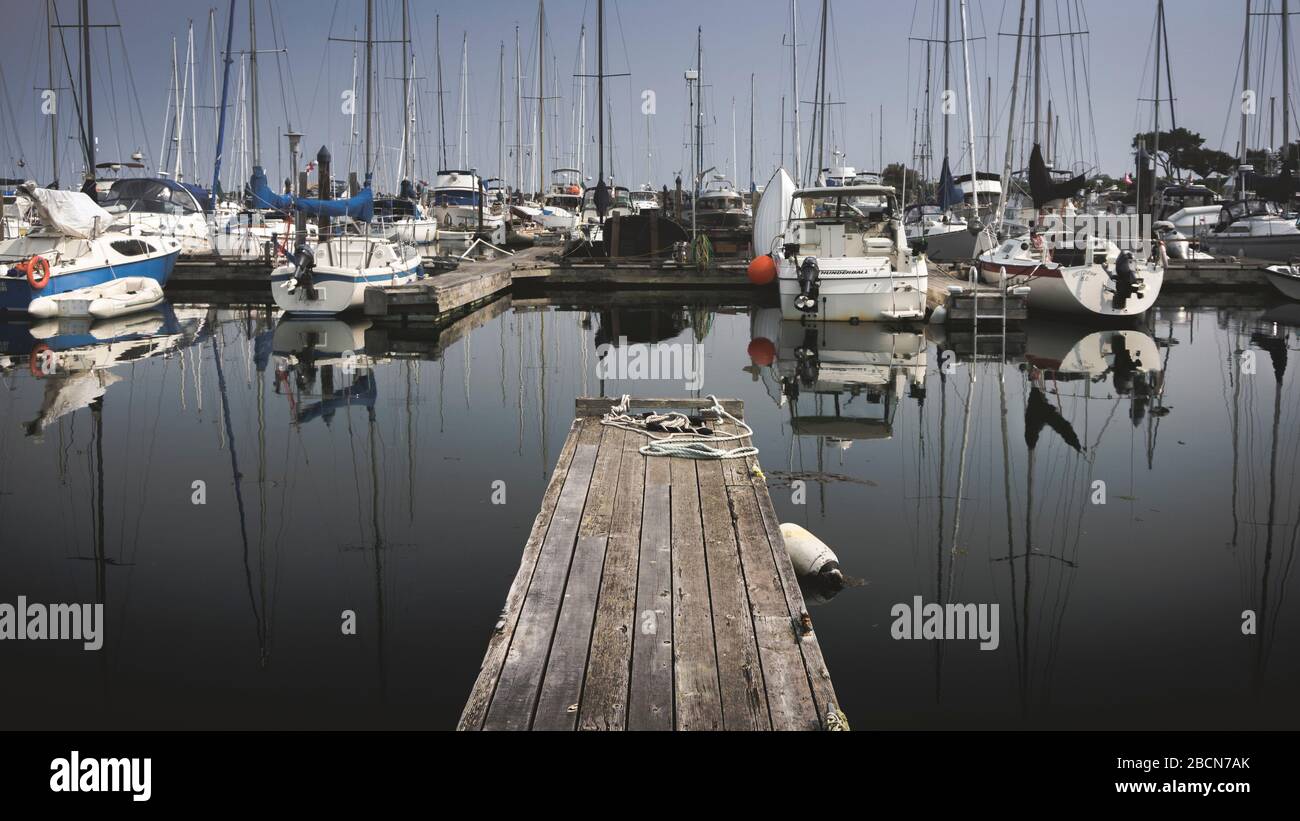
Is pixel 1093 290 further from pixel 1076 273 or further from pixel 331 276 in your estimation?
pixel 331 276

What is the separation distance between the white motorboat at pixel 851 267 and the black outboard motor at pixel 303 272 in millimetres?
9059

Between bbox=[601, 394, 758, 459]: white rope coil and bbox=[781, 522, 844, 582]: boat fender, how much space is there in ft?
5.00

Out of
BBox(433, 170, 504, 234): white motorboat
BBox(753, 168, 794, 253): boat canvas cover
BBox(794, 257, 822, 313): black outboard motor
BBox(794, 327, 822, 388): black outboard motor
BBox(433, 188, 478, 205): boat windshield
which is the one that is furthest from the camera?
BBox(433, 188, 478, 205): boat windshield

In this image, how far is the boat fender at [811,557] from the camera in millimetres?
7480

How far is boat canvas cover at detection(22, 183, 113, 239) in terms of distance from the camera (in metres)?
23.4

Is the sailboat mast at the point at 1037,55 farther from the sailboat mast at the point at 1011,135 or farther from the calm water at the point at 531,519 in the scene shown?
the calm water at the point at 531,519

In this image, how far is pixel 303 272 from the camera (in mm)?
22719

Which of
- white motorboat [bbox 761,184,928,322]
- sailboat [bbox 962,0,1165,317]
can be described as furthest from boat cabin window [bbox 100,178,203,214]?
sailboat [bbox 962,0,1165,317]

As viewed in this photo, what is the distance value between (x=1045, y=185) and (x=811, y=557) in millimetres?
21456

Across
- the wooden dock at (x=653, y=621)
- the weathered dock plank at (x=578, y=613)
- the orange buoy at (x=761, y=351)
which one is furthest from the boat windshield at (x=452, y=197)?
the wooden dock at (x=653, y=621)

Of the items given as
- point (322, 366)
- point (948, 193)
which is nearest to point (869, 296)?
point (322, 366)

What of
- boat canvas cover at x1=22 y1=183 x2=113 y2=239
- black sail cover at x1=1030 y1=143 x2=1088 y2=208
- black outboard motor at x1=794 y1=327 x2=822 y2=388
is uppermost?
black sail cover at x1=1030 y1=143 x2=1088 y2=208

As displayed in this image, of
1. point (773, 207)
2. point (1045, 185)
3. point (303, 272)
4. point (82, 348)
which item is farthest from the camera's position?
point (773, 207)

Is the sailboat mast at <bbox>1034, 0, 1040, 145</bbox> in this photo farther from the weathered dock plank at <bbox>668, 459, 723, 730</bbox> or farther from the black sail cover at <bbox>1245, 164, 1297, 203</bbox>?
the weathered dock plank at <bbox>668, 459, 723, 730</bbox>
